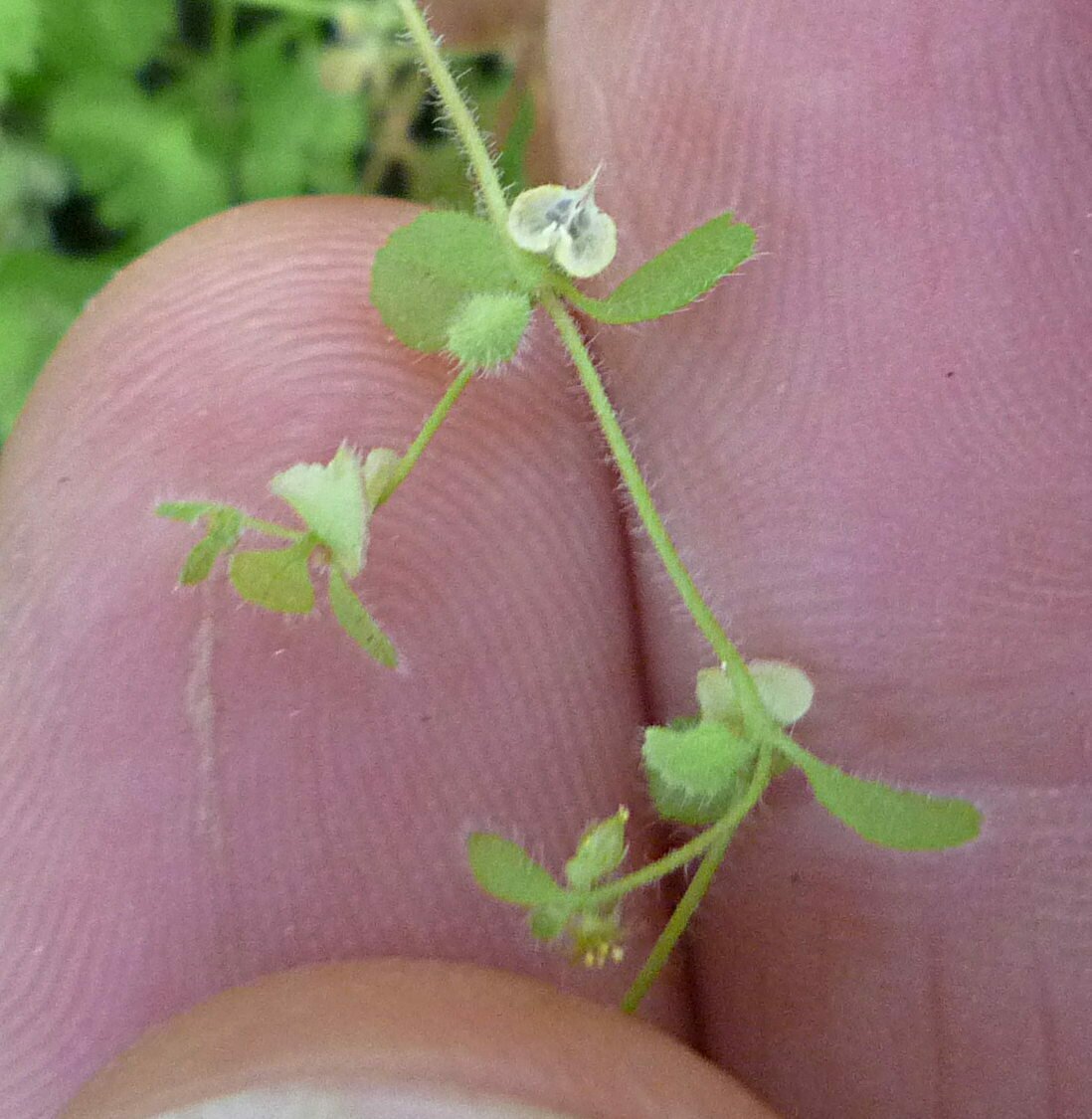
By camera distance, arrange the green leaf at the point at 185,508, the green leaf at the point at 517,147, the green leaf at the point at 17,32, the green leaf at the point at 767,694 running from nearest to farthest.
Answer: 1. the green leaf at the point at 185,508
2. the green leaf at the point at 767,694
3. the green leaf at the point at 17,32
4. the green leaf at the point at 517,147

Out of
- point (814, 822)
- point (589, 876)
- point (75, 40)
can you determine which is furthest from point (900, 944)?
point (75, 40)

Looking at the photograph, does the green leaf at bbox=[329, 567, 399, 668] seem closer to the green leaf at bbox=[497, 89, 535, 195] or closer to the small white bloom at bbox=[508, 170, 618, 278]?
the small white bloom at bbox=[508, 170, 618, 278]

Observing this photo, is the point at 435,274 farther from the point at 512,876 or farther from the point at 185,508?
the point at 512,876

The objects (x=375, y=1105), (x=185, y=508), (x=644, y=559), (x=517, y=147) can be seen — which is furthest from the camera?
(x=517, y=147)

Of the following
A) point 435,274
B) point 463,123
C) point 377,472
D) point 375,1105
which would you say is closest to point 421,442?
point 377,472

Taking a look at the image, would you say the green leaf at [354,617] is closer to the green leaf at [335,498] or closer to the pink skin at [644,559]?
the green leaf at [335,498]

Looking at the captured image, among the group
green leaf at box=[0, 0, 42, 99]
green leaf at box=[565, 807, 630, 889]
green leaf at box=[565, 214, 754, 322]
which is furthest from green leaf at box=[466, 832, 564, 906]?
green leaf at box=[0, 0, 42, 99]

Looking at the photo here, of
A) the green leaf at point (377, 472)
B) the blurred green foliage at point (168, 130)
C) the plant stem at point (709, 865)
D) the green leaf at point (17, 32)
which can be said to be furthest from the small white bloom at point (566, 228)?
the green leaf at point (17, 32)
